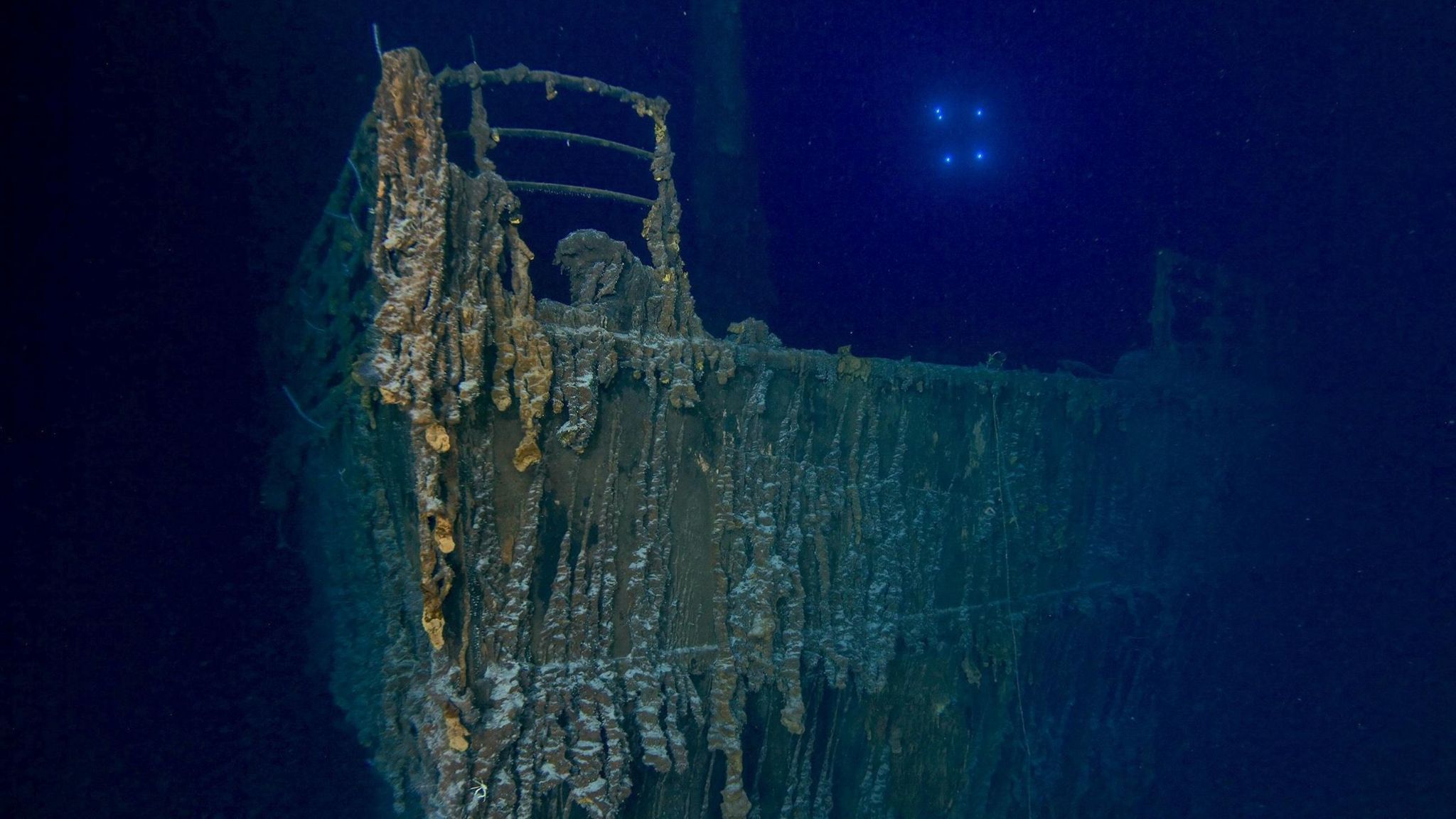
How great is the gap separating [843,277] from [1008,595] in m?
13.6

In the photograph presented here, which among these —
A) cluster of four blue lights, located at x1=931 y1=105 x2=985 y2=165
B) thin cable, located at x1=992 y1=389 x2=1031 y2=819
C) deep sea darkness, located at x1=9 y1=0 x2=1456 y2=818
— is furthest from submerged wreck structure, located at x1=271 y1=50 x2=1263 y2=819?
cluster of four blue lights, located at x1=931 y1=105 x2=985 y2=165

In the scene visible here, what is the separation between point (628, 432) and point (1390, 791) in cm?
1545

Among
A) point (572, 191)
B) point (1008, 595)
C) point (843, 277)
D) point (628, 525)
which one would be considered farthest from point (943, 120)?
point (628, 525)

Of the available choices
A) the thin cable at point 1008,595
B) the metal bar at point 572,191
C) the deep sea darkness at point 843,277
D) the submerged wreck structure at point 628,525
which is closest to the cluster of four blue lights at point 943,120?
the deep sea darkness at point 843,277

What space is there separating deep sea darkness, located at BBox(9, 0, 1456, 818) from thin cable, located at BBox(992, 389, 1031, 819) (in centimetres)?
317

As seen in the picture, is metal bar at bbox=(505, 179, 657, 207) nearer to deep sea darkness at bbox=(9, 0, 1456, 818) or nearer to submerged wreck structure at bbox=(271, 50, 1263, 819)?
submerged wreck structure at bbox=(271, 50, 1263, 819)

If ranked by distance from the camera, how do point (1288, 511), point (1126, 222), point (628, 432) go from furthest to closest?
point (1126, 222)
point (1288, 511)
point (628, 432)

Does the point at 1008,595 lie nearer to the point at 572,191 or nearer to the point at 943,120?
the point at 572,191

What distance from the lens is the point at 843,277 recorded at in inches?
672

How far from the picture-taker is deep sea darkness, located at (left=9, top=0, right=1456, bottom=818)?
5145mm

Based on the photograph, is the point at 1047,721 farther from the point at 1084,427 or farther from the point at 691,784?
the point at 691,784

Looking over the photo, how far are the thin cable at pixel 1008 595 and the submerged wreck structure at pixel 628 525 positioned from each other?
0.09 feet

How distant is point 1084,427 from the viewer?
5.15m

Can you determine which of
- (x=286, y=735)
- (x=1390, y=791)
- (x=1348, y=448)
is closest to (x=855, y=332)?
(x=1348, y=448)
